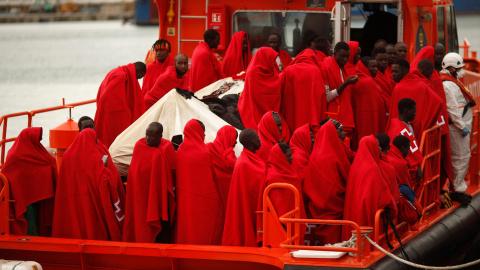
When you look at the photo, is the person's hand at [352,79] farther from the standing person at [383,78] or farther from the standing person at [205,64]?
the standing person at [205,64]

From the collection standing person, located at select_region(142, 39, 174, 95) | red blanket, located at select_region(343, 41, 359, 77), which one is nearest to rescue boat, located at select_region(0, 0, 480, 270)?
red blanket, located at select_region(343, 41, 359, 77)

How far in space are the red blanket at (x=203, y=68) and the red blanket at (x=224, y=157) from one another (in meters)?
2.47

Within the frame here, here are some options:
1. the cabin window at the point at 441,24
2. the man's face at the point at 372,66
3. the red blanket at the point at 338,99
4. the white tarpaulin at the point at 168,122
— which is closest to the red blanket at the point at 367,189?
the white tarpaulin at the point at 168,122

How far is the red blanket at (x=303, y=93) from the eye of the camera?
8.22 metres

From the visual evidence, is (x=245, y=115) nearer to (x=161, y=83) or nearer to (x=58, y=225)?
(x=161, y=83)

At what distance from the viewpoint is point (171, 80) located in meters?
9.28

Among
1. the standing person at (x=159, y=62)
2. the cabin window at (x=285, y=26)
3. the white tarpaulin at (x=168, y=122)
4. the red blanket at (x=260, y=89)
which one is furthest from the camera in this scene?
the cabin window at (x=285, y=26)

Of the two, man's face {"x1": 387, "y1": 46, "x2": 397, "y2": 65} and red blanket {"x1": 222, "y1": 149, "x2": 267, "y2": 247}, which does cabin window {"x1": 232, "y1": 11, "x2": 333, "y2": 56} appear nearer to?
man's face {"x1": 387, "y1": 46, "x2": 397, "y2": 65}

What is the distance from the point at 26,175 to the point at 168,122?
1575 mm

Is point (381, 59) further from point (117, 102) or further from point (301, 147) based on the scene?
point (117, 102)

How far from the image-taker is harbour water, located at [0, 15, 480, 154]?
27430mm

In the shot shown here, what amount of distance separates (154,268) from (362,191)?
1819mm

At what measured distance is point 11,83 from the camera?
34.0m

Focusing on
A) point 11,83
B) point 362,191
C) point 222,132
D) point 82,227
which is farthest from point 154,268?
point 11,83
